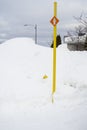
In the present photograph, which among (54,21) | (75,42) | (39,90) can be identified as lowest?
(75,42)

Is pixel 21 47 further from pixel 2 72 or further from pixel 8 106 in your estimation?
pixel 8 106

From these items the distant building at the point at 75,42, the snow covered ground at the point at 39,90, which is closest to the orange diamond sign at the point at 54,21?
the snow covered ground at the point at 39,90

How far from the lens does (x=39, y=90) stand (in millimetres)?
8430

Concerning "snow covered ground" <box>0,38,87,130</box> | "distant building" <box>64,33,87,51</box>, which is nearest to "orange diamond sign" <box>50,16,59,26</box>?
"snow covered ground" <box>0,38,87,130</box>

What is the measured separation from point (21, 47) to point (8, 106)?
5077 millimetres

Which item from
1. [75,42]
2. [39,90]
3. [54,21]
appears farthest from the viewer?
[75,42]

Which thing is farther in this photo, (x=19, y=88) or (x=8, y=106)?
(x=19, y=88)

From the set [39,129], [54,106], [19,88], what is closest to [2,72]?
[19,88]

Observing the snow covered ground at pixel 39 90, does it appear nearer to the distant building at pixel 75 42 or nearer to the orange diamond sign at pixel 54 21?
the orange diamond sign at pixel 54 21

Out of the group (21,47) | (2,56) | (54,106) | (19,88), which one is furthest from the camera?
(21,47)

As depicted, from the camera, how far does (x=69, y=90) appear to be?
314 inches

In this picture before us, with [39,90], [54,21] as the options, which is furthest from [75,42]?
[54,21]

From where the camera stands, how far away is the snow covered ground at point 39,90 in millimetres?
Result: 6285

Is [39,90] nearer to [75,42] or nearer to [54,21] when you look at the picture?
[54,21]
